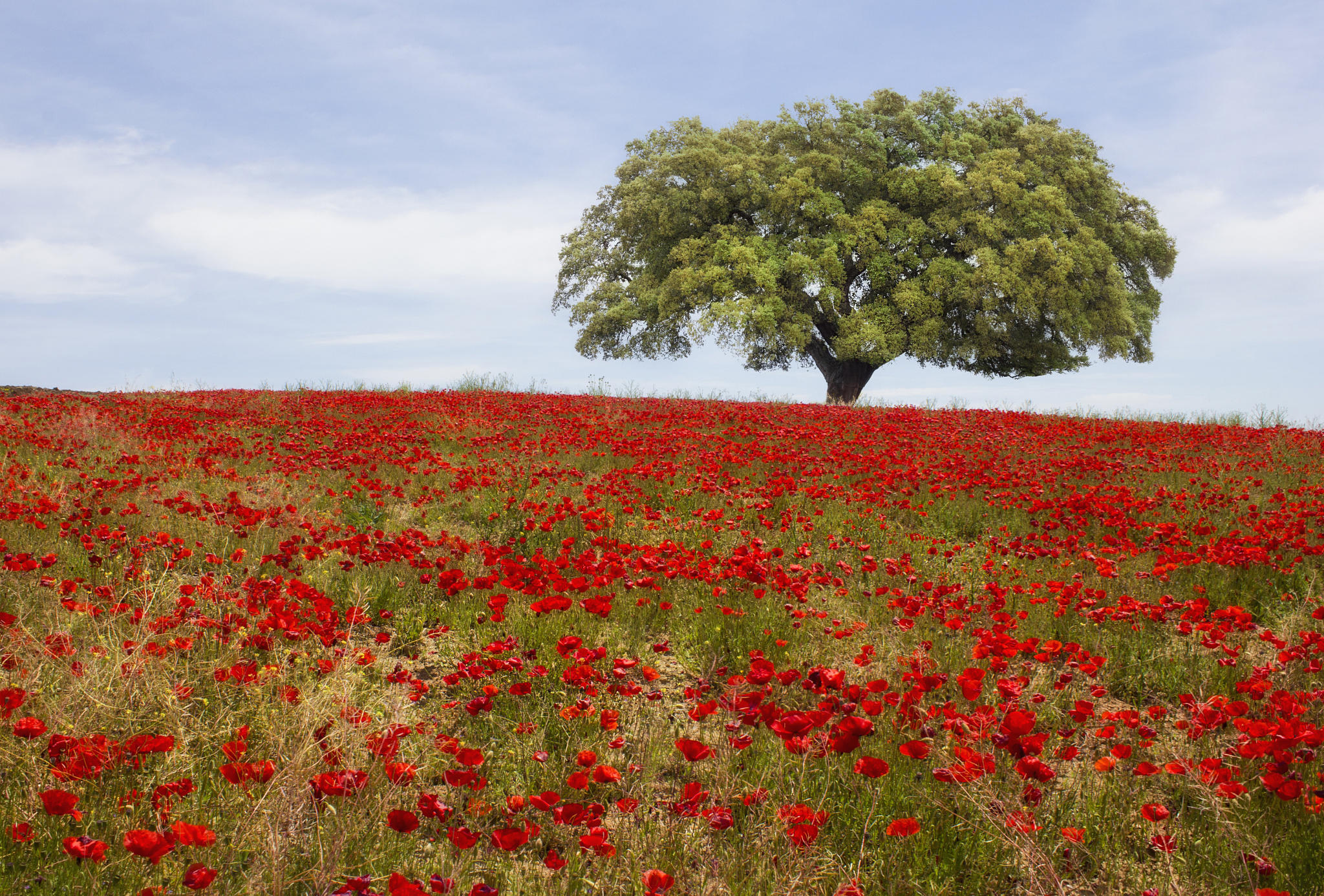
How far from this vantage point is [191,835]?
→ 212cm

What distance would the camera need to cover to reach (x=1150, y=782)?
3896 mm

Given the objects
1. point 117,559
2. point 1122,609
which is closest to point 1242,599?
point 1122,609

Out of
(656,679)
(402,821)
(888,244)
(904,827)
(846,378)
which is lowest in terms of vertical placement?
(656,679)

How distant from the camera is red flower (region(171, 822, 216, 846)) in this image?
210cm

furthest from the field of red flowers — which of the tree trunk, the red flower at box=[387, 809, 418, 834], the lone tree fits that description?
the tree trunk

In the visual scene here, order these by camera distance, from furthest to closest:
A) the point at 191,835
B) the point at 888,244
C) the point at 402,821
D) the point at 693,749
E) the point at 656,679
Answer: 1. the point at 888,244
2. the point at 656,679
3. the point at 693,749
4. the point at 402,821
5. the point at 191,835

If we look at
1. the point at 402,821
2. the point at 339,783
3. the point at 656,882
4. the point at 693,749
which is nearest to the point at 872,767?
the point at 693,749

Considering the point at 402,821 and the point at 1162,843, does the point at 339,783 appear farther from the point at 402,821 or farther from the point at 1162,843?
the point at 1162,843

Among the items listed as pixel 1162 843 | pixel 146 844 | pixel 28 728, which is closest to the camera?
pixel 146 844

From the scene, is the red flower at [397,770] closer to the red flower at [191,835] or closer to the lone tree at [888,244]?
the red flower at [191,835]

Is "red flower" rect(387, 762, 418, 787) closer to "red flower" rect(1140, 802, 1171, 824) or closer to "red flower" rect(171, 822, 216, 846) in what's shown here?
"red flower" rect(171, 822, 216, 846)

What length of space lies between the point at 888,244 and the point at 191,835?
2501cm

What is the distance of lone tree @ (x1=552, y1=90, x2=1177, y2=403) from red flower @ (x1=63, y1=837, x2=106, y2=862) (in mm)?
20396

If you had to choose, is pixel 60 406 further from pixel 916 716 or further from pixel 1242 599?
pixel 1242 599
